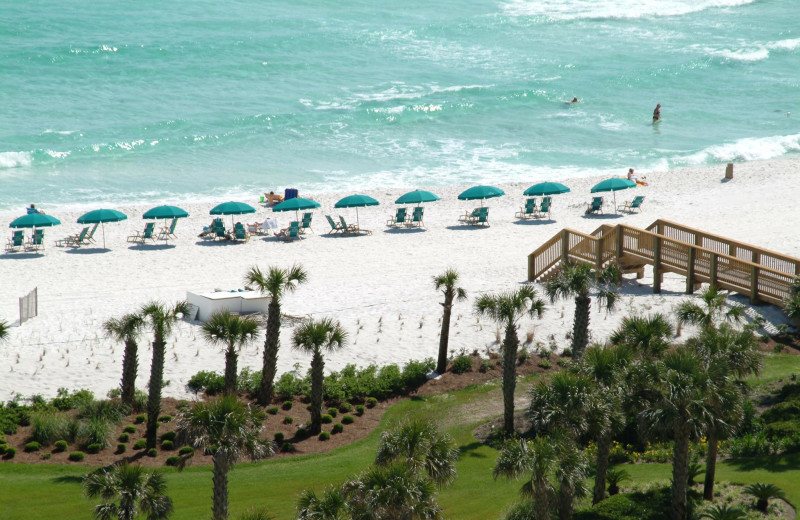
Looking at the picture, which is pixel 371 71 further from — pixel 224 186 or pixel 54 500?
pixel 54 500

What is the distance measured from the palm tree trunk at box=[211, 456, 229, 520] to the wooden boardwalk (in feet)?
48.0

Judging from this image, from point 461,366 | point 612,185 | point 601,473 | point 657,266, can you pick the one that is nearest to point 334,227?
point 612,185

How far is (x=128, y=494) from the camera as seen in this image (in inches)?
488

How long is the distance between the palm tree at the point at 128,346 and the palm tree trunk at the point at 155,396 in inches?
19.8

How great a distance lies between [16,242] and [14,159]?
1971cm

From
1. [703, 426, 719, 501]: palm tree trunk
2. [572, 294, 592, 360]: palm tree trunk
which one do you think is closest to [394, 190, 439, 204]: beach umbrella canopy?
[572, 294, 592, 360]: palm tree trunk

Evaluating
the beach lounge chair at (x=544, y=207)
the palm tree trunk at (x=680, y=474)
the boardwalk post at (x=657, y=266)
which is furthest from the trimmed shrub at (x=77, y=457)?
the beach lounge chair at (x=544, y=207)

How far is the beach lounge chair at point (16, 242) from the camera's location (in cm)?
3002

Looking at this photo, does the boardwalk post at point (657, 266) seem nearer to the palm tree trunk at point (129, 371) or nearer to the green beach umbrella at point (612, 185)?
the green beach umbrella at point (612, 185)

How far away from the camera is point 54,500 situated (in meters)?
14.9

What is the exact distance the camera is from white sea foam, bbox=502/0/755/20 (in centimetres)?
9006

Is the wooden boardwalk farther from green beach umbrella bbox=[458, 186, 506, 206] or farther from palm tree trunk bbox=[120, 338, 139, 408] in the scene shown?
palm tree trunk bbox=[120, 338, 139, 408]

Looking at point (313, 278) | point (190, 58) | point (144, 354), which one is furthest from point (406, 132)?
point (144, 354)

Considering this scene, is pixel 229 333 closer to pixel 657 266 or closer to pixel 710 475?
pixel 710 475
